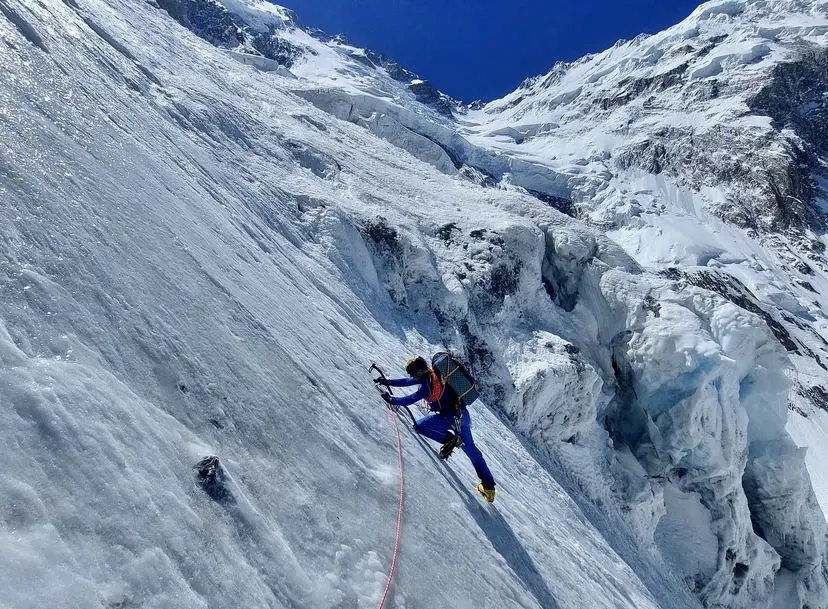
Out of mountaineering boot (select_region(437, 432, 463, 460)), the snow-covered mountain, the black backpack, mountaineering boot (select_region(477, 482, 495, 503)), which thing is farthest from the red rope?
mountaineering boot (select_region(477, 482, 495, 503))

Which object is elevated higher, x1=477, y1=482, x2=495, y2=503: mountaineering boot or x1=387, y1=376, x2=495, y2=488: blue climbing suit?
x1=387, y1=376, x2=495, y2=488: blue climbing suit

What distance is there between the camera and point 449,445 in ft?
27.5

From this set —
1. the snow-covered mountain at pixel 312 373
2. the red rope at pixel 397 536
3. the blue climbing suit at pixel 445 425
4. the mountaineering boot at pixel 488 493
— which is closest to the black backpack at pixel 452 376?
the blue climbing suit at pixel 445 425

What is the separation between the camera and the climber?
8.32 metres

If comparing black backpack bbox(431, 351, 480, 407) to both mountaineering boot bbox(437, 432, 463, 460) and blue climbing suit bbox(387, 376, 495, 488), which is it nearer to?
blue climbing suit bbox(387, 376, 495, 488)

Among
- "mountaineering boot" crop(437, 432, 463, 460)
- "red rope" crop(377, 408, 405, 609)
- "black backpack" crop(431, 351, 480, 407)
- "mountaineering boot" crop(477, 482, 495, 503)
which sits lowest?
"red rope" crop(377, 408, 405, 609)

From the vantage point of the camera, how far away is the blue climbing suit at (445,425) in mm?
8359

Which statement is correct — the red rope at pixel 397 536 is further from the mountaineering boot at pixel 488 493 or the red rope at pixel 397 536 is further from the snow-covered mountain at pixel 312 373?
the mountaineering boot at pixel 488 493

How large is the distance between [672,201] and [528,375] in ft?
360

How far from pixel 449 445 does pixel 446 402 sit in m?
0.64

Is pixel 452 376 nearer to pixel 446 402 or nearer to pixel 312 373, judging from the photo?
pixel 446 402

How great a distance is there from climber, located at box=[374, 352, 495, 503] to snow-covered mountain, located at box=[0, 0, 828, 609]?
34cm

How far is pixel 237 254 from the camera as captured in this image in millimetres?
9461

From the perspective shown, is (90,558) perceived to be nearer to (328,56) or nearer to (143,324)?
(143,324)
